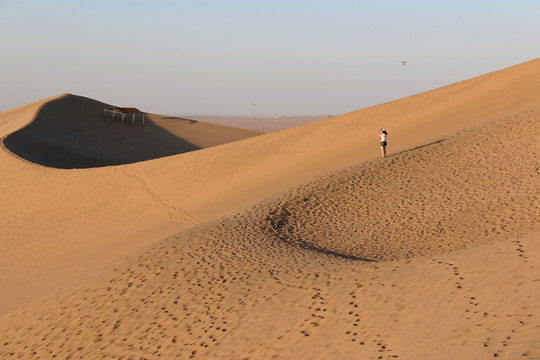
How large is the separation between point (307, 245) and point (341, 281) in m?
3.46

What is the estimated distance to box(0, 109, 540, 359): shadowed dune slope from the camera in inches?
271

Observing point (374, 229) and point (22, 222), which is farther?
point (22, 222)

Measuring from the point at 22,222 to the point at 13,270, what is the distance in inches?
246

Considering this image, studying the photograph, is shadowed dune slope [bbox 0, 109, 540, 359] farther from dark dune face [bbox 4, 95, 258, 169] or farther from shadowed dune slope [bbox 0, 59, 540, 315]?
dark dune face [bbox 4, 95, 258, 169]

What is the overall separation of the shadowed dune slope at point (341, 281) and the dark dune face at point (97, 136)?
22970 millimetres

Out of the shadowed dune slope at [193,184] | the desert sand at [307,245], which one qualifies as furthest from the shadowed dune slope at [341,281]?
the shadowed dune slope at [193,184]

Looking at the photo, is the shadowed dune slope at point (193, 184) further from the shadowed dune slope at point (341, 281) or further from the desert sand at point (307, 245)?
the shadowed dune slope at point (341, 281)

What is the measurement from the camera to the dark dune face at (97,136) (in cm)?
3622

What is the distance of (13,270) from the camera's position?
18031mm

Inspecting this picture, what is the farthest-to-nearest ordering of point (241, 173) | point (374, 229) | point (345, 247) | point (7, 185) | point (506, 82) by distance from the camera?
point (7, 185) → point (506, 82) → point (241, 173) → point (374, 229) → point (345, 247)

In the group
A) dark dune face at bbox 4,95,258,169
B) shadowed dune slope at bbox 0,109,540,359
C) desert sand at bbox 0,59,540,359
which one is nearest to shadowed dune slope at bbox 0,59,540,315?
desert sand at bbox 0,59,540,359

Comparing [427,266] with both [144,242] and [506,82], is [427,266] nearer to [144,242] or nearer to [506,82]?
[144,242]

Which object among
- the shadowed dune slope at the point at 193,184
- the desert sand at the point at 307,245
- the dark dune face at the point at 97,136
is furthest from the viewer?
the dark dune face at the point at 97,136

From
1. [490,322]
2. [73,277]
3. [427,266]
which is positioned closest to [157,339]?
[427,266]
